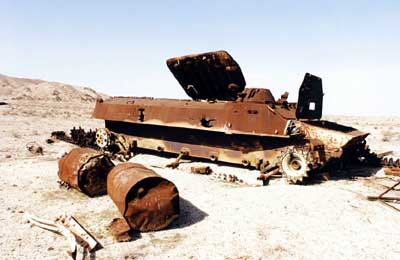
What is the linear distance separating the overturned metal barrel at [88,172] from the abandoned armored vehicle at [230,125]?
3.85 m

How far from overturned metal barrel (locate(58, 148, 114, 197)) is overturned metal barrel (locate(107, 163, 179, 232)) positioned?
186cm

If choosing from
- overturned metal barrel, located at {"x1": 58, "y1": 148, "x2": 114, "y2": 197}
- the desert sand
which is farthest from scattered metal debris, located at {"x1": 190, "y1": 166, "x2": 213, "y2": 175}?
overturned metal barrel, located at {"x1": 58, "y1": 148, "x2": 114, "y2": 197}

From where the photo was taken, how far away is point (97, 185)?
8883 mm

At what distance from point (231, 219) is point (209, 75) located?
23.1ft

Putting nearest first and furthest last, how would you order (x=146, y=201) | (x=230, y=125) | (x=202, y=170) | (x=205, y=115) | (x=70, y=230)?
1. (x=70, y=230)
2. (x=146, y=201)
3. (x=230, y=125)
4. (x=202, y=170)
5. (x=205, y=115)

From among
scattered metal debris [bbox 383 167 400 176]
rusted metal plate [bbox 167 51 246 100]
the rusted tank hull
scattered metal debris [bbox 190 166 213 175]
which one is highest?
rusted metal plate [bbox 167 51 246 100]

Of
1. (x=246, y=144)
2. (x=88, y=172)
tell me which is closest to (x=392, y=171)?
(x=246, y=144)

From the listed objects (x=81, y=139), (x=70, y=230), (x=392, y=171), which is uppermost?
(x=392, y=171)

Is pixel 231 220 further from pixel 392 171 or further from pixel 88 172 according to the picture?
pixel 392 171

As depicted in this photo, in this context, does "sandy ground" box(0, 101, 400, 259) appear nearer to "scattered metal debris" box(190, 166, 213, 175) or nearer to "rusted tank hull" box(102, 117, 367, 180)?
"scattered metal debris" box(190, 166, 213, 175)

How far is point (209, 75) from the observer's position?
13320mm

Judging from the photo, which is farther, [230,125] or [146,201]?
[230,125]

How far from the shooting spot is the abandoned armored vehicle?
398 inches

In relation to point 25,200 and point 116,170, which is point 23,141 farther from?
point 116,170
